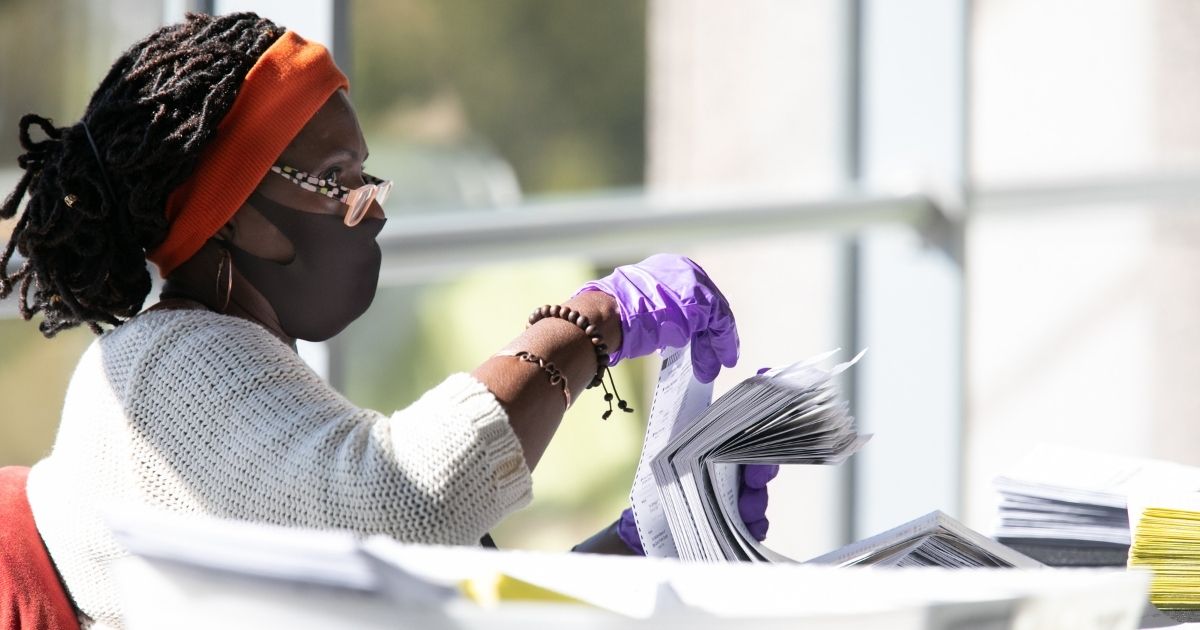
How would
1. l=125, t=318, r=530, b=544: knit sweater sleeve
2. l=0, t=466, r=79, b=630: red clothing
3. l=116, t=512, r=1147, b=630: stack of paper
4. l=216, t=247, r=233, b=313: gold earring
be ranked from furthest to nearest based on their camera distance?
l=216, t=247, r=233, b=313: gold earring → l=0, t=466, r=79, b=630: red clothing → l=125, t=318, r=530, b=544: knit sweater sleeve → l=116, t=512, r=1147, b=630: stack of paper

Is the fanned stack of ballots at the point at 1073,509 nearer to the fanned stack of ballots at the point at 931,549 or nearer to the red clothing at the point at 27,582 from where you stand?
the fanned stack of ballots at the point at 931,549

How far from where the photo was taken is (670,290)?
4.06 feet

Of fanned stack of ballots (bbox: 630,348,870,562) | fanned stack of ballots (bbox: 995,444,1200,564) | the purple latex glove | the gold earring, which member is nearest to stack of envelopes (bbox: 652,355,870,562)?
fanned stack of ballots (bbox: 630,348,870,562)

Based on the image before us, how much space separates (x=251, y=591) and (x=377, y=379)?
3788mm

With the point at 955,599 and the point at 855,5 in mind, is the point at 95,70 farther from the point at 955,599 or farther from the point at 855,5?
the point at 955,599

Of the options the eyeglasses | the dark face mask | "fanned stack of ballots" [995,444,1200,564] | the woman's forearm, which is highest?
the eyeglasses

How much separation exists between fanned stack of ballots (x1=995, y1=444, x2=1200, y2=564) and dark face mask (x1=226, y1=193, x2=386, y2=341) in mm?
713

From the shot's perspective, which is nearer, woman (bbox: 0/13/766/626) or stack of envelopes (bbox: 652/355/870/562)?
woman (bbox: 0/13/766/626)

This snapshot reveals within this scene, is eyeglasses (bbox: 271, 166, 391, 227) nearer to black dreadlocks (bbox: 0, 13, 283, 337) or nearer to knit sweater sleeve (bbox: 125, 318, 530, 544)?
black dreadlocks (bbox: 0, 13, 283, 337)

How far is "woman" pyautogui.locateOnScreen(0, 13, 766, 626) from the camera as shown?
98cm

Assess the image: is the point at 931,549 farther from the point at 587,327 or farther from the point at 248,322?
the point at 248,322

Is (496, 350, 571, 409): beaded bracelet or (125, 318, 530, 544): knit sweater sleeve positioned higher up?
(496, 350, 571, 409): beaded bracelet

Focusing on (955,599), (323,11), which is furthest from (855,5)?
(955,599)

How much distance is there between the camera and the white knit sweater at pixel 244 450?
967 millimetres
